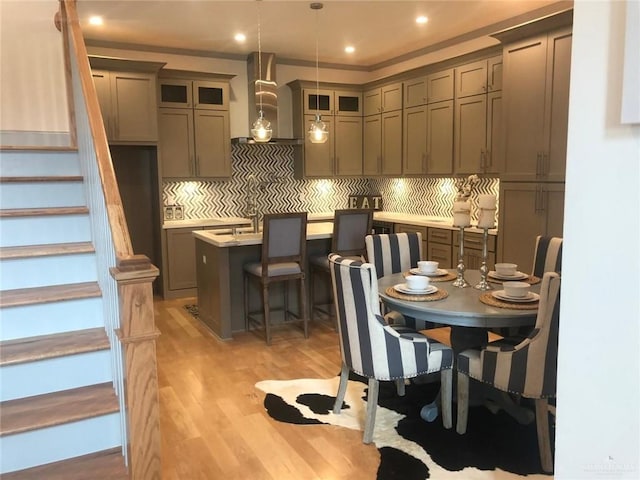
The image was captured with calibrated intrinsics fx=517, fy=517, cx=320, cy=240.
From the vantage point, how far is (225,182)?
687cm

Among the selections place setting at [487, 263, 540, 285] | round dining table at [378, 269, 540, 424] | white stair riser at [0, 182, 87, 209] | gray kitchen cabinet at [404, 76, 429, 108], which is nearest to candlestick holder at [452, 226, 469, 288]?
round dining table at [378, 269, 540, 424]

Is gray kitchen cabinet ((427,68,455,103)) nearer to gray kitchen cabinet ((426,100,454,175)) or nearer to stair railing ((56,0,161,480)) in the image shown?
gray kitchen cabinet ((426,100,454,175))

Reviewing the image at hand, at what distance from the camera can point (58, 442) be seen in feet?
7.39

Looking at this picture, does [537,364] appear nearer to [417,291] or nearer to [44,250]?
[417,291]

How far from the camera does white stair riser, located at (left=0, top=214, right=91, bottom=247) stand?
Result: 2.92m

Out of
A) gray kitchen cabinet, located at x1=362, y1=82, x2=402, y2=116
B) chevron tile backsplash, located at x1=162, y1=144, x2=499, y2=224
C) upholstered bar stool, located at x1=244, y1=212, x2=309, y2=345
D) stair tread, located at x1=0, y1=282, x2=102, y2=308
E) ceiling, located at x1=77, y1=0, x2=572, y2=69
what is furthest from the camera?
gray kitchen cabinet, located at x1=362, y1=82, x2=402, y2=116

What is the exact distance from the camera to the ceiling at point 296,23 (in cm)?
496

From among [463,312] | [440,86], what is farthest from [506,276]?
[440,86]

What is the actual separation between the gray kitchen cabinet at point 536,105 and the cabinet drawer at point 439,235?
3.11ft

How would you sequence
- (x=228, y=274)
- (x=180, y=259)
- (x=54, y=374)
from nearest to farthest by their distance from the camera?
1. (x=54, y=374)
2. (x=228, y=274)
3. (x=180, y=259)

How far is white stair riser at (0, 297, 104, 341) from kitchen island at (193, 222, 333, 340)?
179 cm

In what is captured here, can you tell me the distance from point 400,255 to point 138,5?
3.40 metres

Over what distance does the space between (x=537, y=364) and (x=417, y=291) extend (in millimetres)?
755

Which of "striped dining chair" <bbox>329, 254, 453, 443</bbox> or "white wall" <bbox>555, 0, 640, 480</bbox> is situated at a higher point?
"white wall" <bbox>555, 0, 640, 480</bbox>
